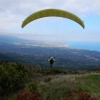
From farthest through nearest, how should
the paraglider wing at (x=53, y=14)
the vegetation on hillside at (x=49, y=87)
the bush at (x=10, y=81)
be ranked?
the bush at (x=10, y=81)
the paraglider wing at (x=53, y=14)
the vegetation on hillside at (x=49, y=87)

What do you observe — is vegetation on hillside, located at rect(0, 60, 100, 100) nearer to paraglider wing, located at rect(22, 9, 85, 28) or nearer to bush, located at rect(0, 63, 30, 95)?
bush, located at rect(0, 63, 30, 95)

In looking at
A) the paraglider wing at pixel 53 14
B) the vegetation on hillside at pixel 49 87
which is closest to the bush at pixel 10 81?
the vegetation on hillside at pixel 49 87

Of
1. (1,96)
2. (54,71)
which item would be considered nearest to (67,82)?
(1,96)

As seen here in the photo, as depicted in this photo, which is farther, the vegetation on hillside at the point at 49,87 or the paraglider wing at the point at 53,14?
the paraglider wing at the point at 53,14

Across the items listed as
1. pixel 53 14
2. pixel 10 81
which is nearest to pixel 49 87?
pixel 10 81

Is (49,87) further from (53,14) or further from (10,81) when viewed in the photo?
(53,14)

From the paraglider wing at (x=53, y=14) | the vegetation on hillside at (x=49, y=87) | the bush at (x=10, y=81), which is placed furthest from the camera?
the bush at (x=10, y=81)

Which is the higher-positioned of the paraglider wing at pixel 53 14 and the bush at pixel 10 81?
the paraglider wing at pixel 53 14

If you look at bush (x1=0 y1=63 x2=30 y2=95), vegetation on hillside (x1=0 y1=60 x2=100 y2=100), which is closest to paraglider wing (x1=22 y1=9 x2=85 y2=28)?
vegetation on hillside (x1=0 y1=60 x2=100 y2=100)

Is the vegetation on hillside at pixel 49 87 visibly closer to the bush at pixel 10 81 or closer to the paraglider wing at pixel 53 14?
the bush at pixel 10 81

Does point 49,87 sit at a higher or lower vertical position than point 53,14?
lower

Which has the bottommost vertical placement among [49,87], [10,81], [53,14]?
[10,81]
